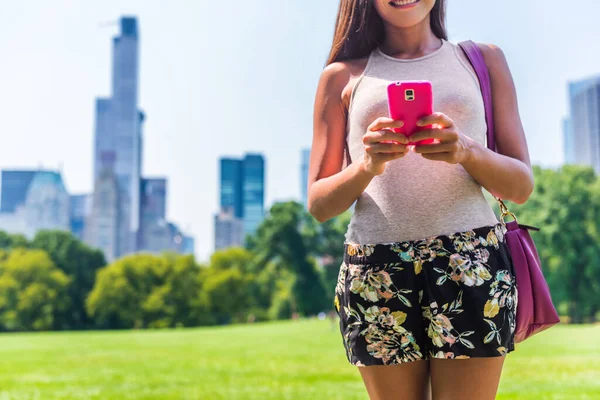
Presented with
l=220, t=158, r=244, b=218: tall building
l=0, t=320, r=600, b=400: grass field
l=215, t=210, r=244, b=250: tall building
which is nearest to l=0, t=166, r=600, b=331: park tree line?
l=0, t=320, r=600, b=400: grass field

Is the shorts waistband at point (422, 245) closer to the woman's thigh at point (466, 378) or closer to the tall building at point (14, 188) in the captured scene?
the woman's thigh at point (466, 378)

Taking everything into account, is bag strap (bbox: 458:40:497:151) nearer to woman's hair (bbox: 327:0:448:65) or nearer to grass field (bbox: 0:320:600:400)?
woman's hair (bbox: 327:0:448:65)

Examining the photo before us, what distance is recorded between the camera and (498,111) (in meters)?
1.99

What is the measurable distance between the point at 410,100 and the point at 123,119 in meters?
175

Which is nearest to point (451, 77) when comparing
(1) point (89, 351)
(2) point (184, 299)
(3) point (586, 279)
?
(1) point (89, 351)

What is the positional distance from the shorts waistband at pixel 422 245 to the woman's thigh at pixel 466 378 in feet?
1.03

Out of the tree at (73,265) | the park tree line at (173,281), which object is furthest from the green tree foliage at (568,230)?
the tree at (73,265)

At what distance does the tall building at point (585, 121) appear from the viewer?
11425 centimetres

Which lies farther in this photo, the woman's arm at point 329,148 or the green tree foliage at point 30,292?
the green tree foliage at point 30,292

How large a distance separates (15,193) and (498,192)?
537ft

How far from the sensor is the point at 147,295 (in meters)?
50.3

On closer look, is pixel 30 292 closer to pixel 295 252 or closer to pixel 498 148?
pixel 295 252

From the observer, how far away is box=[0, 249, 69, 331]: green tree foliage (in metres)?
45.5

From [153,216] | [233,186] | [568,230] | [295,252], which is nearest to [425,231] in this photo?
[568,230]
